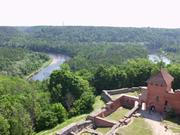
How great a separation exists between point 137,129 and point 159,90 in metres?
8.38

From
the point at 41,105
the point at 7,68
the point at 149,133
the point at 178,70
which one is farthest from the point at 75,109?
the point at 7,68

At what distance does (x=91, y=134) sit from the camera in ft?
127

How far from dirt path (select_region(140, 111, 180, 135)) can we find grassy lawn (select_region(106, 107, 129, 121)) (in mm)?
3007

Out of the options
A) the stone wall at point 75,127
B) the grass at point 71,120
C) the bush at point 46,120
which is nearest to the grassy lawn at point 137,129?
the stone wall at point 75,127

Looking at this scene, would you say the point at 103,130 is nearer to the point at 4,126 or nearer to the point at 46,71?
the point at 4,126

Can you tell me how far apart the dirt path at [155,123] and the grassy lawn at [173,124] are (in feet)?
2.39

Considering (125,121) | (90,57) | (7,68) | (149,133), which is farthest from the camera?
(90,57)

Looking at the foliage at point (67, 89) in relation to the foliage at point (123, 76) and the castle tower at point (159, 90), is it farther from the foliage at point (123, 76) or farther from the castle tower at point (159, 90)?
the castle tower at point (159, 90)

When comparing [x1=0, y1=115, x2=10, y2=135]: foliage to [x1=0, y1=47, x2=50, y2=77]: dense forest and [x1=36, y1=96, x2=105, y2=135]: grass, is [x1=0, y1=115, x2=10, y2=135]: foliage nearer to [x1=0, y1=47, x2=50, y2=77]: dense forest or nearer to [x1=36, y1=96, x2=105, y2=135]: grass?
[x1=36, y1=96, x2=105, y2=135]: grass

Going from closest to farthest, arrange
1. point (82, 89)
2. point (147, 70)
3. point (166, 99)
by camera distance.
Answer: point (166, 99) → point (82, 89) → point (147, 70)

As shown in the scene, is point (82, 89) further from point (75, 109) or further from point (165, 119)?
point (165, 119)

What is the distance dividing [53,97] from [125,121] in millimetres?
21227

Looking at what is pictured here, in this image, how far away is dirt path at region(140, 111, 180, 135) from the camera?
37503mm

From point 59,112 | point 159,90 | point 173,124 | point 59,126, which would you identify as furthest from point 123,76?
point 173,124
